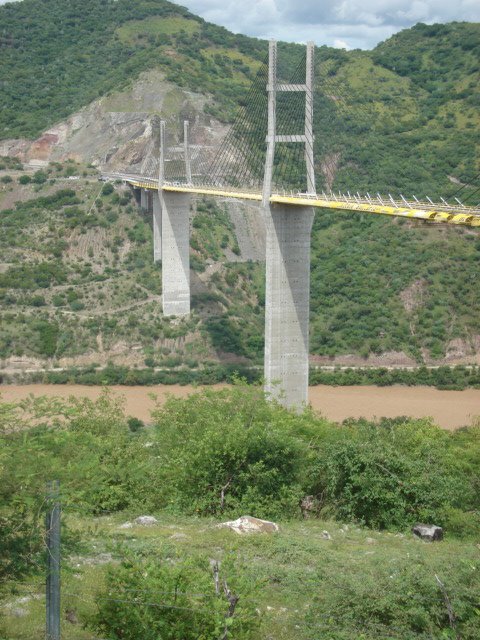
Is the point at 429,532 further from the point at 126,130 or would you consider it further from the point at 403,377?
the point at 126,130

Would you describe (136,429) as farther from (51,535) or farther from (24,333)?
(51,535)

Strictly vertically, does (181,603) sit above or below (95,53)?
below

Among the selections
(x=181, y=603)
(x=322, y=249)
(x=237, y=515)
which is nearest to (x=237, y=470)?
(x=237, y=515)

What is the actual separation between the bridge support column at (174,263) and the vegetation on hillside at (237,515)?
16489 millimetres

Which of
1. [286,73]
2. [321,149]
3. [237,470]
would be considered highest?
[286,73]

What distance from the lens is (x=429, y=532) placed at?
1118cm

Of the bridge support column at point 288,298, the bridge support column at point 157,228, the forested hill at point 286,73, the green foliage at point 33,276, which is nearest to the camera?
the bridge support column at point 288,298

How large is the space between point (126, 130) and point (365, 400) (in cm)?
2156

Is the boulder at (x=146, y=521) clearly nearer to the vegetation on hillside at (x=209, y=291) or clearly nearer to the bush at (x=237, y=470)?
the bush at (x=237, y=470)

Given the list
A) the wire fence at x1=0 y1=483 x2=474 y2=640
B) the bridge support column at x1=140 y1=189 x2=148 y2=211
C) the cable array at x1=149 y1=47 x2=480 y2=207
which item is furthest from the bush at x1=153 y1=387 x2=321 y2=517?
the bridge support column at x1=140 y1=189 x2=148 y2=211

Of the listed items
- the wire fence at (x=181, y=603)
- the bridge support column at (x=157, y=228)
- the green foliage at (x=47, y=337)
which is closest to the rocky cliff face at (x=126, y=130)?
the bridge support column at (x=157, y=228)

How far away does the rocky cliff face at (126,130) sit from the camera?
141ft

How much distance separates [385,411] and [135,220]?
51.3 ft

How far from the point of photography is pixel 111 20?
2413 inches
